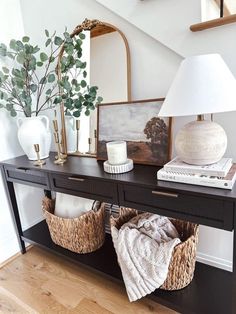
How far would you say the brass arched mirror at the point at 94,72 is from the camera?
1409mm

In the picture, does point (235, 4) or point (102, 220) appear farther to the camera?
point (102, 220)

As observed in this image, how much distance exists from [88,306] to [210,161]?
3.57ft

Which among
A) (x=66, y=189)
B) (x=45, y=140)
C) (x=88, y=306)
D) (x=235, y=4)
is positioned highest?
(x=235, y=4)

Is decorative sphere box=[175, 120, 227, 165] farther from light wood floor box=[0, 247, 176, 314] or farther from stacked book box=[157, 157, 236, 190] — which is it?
light wood floor box=[0, 247, 176, 314]

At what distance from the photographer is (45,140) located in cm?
169

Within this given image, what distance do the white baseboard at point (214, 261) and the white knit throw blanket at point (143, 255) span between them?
0.37m

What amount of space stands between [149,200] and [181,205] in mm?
149

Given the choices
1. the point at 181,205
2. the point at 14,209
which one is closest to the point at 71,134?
the point at 14,209

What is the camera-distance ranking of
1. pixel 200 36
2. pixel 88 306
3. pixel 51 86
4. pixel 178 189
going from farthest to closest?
pixel 51 86 → pixel 88 306 → pixel 200 36 → pixel 178 189

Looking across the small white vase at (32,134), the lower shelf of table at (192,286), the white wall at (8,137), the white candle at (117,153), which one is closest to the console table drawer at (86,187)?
the white candle at (117,153)

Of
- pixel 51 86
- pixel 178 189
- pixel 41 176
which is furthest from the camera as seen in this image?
pixel 51 86

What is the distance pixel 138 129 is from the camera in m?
1.36

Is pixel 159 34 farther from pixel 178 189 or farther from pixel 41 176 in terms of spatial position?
pixel 41 176

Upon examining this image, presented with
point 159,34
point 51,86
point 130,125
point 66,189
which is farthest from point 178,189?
point 51,86
